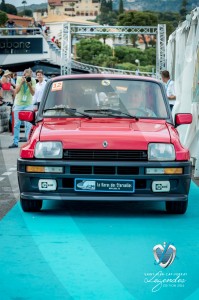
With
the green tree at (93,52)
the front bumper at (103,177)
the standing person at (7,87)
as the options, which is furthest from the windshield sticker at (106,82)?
the green tree at (93,52)

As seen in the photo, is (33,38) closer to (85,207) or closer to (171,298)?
(85,207)

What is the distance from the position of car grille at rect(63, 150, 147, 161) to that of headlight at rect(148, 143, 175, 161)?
7 centimetres

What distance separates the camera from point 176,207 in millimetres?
8586

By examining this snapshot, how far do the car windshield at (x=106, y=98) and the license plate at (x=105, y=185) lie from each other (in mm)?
1207

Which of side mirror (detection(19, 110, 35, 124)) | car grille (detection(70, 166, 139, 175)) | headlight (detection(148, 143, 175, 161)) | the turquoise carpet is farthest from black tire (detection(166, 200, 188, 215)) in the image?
side mirror (detection(19, 110, 35, 124))

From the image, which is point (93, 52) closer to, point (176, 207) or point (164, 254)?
point (176, 207)

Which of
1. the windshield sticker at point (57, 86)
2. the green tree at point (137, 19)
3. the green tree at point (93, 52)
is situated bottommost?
the green tree at point (93, 52)

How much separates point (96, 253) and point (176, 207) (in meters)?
2.25

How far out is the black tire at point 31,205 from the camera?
8625 millimetres

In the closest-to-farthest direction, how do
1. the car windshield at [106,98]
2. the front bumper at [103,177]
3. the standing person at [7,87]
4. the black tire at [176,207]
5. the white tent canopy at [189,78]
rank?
the front bumper at [103,177] < the black tire at [176,207] < the car windshield at [106,98] < the white tent canopy at [189,78] < the standing person at [7,87]

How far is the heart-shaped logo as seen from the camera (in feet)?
20.0

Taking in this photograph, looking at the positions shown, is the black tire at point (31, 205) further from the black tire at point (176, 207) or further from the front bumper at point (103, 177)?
the black tire at point (176, 207)

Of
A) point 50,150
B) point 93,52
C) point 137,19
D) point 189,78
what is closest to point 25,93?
point 189,78

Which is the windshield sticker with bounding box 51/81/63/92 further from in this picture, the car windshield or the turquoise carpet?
the turquoise carpet
